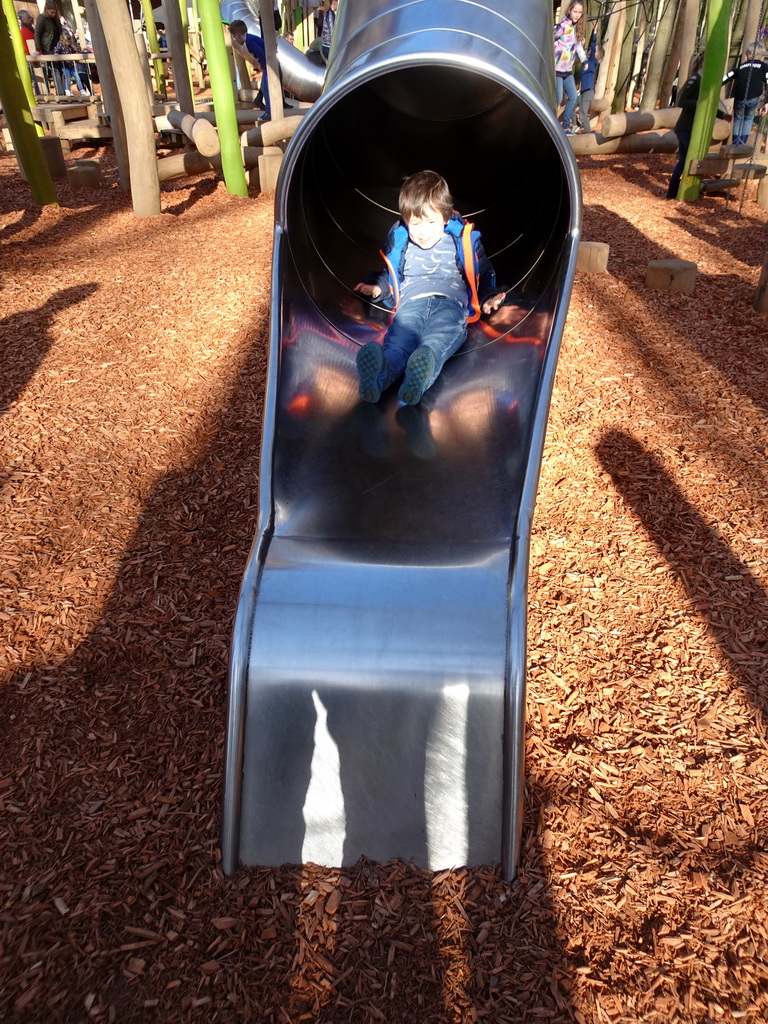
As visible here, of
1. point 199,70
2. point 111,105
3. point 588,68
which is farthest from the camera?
point 199,70

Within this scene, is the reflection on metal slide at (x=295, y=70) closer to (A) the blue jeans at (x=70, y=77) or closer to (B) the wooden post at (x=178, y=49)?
(B) the wooden post at (x=178, y=49)

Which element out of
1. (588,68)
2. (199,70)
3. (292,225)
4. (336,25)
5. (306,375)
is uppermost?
(336,25)

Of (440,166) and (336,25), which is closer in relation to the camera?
(336,25)

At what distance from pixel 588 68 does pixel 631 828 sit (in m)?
13.9

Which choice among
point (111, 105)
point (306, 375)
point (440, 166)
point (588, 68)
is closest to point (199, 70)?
point (588, 68)

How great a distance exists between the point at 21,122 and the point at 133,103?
1.26 meters

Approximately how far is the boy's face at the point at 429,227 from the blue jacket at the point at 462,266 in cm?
6

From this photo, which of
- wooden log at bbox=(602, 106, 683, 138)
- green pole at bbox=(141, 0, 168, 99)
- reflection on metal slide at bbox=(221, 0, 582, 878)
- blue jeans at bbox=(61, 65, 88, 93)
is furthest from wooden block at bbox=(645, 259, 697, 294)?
blue jeans at bbox=(61, 65, 88, 93)

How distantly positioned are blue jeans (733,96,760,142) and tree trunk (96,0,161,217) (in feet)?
25.3

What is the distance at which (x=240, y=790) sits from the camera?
2088mm

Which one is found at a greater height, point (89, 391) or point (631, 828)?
point (631, 828)

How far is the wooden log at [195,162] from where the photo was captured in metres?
9.04

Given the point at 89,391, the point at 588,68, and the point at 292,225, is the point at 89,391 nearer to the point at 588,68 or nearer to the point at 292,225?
the point at 292,225

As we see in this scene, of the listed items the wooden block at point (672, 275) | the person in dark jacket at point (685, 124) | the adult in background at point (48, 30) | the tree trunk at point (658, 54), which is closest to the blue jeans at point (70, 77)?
the adult in background at point (48, 30)
